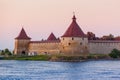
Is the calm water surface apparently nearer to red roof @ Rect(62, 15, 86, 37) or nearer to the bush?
the bush

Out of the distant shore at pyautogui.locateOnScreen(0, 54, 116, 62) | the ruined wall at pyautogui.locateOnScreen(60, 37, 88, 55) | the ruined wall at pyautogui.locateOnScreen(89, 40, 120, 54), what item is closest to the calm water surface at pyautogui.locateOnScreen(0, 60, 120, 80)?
the distant shore at pyautogui.locateOnScreen(0, 54, 116, 62)

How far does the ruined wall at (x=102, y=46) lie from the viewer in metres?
81.1

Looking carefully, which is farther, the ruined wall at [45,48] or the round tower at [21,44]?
the round tower at [21,44]

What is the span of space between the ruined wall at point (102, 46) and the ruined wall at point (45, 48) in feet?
17.5

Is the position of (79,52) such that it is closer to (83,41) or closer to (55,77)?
(83,41)

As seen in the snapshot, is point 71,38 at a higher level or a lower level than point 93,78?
higher

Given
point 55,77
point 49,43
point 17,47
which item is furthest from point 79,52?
point 55,77

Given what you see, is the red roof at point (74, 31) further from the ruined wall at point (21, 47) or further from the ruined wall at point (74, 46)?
the ruined wall at point (21, 47)

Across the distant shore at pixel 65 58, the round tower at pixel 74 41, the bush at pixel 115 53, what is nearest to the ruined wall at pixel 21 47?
the round tower at pixel 74 41

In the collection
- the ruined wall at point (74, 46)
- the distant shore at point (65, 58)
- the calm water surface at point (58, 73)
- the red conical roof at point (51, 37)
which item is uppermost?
the red conical roof at point (51, 37)

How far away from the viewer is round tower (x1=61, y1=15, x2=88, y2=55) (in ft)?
253

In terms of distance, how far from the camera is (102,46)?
267 ft

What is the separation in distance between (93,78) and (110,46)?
43.6 metres

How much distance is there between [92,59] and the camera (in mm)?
72875
